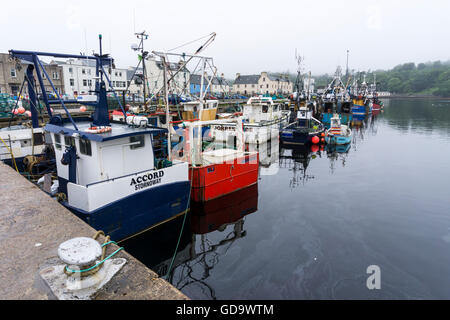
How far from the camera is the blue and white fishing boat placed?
9.80m

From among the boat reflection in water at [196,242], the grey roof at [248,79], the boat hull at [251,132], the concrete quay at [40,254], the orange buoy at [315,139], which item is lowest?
the boat reflection in water at [196,242]

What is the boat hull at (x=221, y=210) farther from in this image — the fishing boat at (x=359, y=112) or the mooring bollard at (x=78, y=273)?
the fishing boat at (x=359, y=112)

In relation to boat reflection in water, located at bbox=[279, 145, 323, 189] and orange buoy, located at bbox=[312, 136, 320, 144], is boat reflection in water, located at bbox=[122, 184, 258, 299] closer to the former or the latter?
boat reflection in water, located at bbox=[279, 145, 323, 189]

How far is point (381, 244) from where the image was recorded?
463 inches

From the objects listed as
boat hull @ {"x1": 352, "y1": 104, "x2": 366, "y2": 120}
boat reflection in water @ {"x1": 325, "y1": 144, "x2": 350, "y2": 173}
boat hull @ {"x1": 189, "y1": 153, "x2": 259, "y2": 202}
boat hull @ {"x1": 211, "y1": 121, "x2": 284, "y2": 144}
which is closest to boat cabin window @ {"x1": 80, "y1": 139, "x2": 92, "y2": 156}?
boat hull @ {"x1": 189, "y1": 153, "x2": 259, "y2": 202}

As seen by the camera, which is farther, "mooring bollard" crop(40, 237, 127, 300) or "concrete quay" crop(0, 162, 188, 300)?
"concrete quay" crop(0, 162, 188, 300)

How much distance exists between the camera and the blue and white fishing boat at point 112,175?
980 cm

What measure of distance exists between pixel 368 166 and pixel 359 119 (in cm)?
4420

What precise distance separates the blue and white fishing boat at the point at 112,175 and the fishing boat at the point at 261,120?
17802mm

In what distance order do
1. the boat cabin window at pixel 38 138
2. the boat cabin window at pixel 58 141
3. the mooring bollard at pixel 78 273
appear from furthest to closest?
the boat cabin window at pixel 38 138 → the boat cabin window at pixel 58 141 → the mooring bollard at pixel 78 273

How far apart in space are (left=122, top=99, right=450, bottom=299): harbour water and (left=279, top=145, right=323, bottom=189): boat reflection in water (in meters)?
0.30

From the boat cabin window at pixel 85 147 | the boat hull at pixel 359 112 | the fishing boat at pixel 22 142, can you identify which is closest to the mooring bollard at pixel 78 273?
the boat cabin window at pixel 85 147
